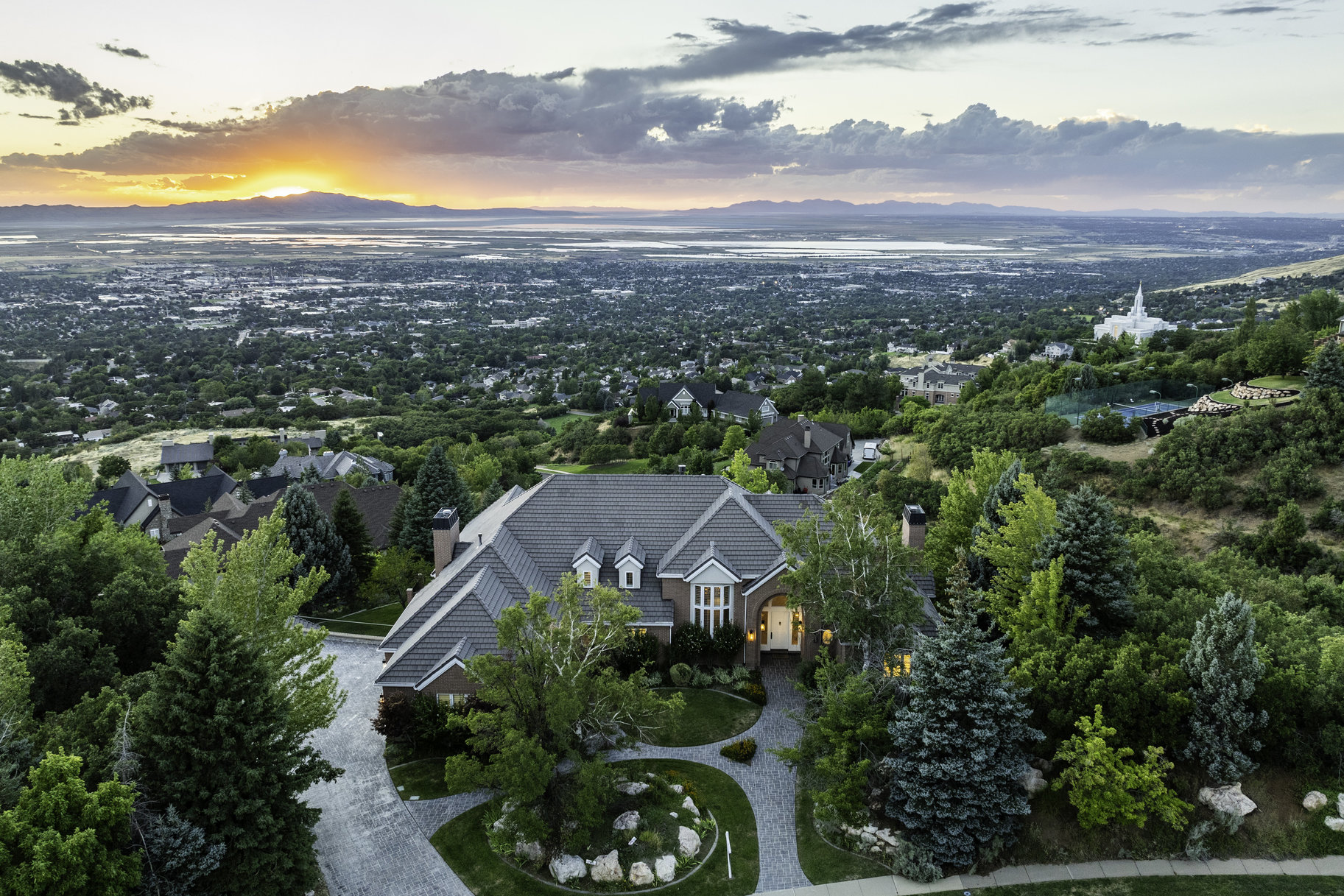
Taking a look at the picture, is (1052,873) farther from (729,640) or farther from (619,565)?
(619,565)

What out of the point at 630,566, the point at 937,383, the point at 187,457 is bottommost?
the point at 187,457

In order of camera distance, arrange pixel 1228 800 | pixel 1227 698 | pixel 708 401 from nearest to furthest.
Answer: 1. pixel 1227 698
2. pixel 1228 800
3. pixel 708 401

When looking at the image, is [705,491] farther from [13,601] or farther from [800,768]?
[13,601]

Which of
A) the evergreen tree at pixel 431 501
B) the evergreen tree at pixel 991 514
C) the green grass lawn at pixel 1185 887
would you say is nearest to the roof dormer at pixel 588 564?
the evergreen tree at pixel 991 514

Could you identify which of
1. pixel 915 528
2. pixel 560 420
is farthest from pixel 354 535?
pixel 560 420

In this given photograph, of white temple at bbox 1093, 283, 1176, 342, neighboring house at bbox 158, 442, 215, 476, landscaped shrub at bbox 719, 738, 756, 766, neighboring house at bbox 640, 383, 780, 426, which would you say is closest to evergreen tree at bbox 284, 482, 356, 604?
landscaped shrub at bbox 719, 738, 756, 766
